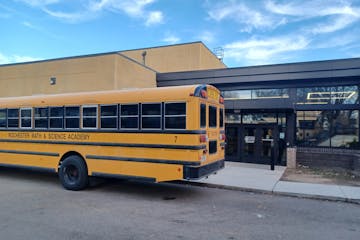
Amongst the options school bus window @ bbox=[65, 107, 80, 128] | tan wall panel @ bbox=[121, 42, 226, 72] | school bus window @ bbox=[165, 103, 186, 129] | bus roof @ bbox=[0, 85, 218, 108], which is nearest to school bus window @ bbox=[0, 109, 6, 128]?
bus roof @ bbox=[0, 85, 218, 108]

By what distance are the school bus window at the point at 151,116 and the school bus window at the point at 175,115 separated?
0.74 feet

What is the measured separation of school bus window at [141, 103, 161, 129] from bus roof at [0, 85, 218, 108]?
155 millimetres

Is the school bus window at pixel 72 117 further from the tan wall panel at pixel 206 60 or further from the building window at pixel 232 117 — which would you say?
the tan wall panel at pixel 206 60

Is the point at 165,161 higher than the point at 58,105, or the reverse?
the point at 58,105

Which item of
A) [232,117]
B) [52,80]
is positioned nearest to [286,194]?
[232,117]

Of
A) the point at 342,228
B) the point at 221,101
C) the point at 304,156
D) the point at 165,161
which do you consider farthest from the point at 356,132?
the point at 165,161

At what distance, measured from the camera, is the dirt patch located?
987 cm

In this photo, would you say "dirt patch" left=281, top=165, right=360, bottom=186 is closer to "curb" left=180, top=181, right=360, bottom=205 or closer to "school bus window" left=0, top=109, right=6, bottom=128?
"curb" left=180, top=181, right=360, bottom=205

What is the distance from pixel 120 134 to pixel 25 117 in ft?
12.5

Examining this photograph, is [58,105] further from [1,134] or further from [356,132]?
[356,132]

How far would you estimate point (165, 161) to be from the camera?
711cm

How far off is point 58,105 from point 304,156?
11493 millimetres

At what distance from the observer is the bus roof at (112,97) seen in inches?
280

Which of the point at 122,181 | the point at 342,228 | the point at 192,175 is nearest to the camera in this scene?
the point at 342,228
